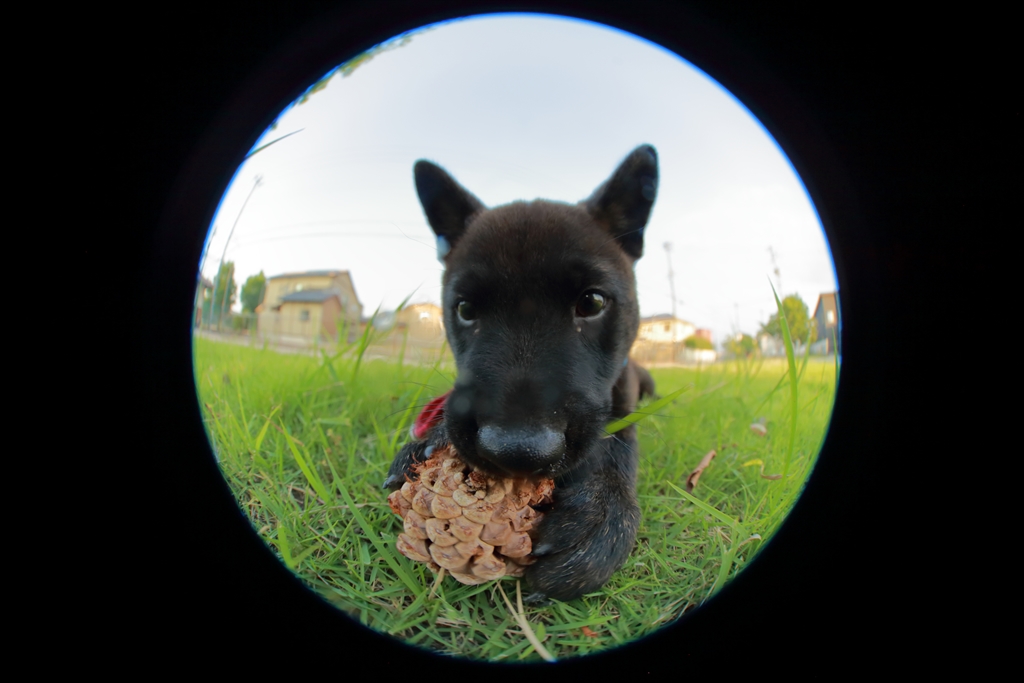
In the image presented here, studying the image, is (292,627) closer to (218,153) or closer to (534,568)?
(534,568)

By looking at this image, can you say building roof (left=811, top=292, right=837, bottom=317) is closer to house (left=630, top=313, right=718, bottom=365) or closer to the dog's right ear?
house (left=630, top=313, right=718, bottom=365)

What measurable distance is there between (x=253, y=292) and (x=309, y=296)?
0.51 metres

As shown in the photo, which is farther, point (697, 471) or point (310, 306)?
point (310, 306)

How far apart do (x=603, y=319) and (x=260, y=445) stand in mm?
1600

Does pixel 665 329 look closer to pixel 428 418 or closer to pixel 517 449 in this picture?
pixel 428 418

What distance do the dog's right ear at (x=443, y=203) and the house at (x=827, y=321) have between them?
1.66 meters

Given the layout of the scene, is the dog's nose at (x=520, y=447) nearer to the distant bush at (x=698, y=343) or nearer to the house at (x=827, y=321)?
the house at (x=827, y=321)

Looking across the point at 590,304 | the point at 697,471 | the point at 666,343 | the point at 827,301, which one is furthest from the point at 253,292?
the point at 666,343

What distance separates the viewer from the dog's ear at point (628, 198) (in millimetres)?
2266

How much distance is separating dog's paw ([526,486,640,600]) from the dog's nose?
314mm

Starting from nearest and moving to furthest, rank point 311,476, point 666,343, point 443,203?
1. point 311,476
2. point 443,203
3. point 666,343

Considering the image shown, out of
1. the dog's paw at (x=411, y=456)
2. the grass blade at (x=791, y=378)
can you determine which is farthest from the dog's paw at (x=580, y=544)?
the grass blade at (x=791, y=378)

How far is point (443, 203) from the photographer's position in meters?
2.49

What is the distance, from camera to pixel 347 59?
1.52 meters
